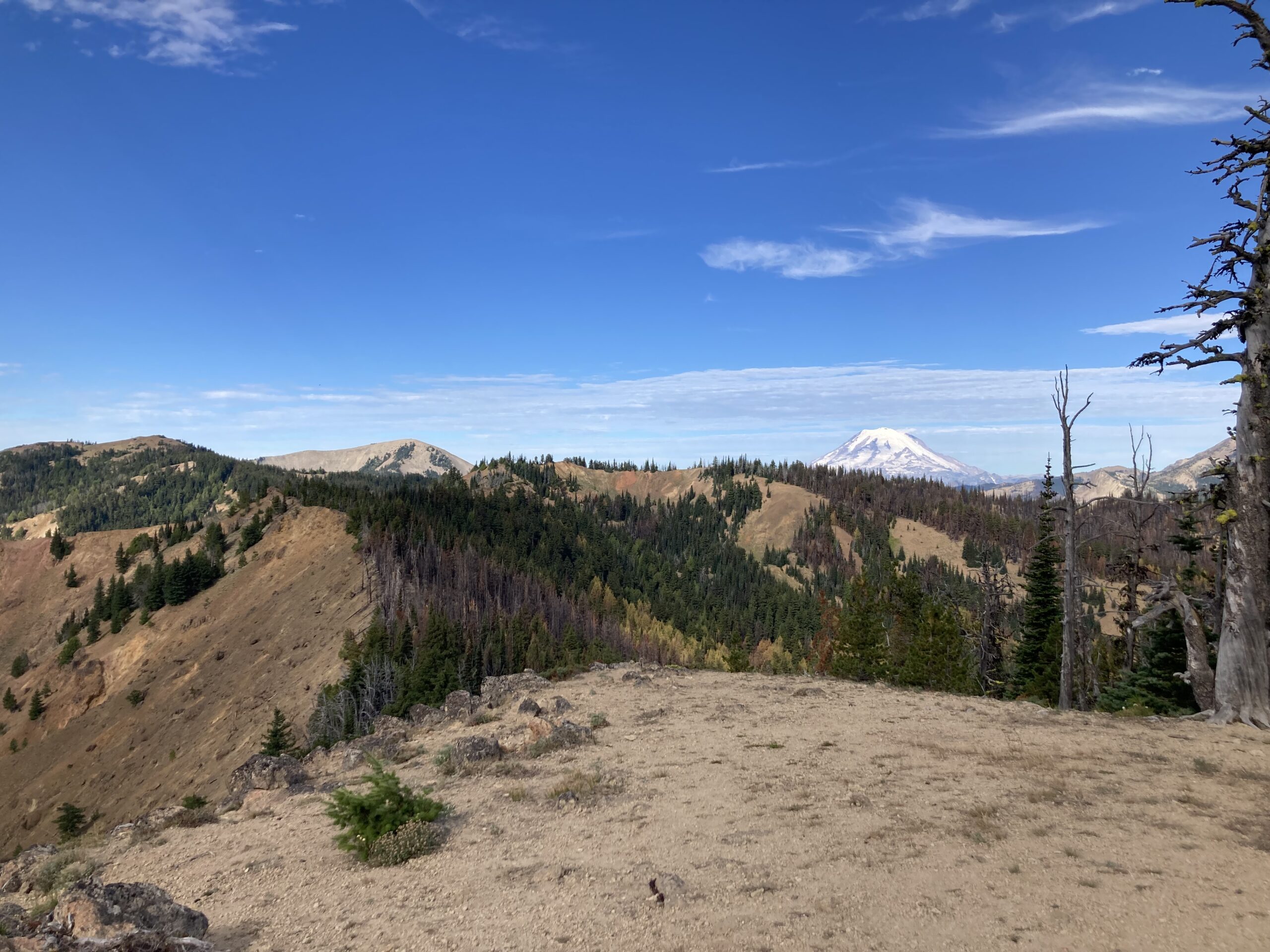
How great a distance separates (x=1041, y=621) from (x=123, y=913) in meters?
47.8

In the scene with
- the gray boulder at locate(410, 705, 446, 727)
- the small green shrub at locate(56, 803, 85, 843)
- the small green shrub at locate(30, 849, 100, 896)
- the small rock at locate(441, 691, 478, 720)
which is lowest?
the small green shrub at locate(56, 803, 85, 843)

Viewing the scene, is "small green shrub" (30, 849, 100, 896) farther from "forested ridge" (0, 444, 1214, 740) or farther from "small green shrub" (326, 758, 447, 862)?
"forested ridge" (0, 444, 1214, 740)

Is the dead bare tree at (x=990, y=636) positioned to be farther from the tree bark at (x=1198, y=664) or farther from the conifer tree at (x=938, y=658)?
the tree bark at (x=1198, y=664)

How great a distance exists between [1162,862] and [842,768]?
253 inches

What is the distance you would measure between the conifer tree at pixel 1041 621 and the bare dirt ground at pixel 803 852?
2686 cm

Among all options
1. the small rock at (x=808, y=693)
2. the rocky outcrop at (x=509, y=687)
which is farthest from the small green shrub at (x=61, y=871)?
the small rock at (x=808, y=693)

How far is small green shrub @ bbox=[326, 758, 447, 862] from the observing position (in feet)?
38.4

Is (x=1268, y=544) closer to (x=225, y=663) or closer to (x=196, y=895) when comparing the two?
(x=196, y=895)

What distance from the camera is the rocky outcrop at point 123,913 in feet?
26.2

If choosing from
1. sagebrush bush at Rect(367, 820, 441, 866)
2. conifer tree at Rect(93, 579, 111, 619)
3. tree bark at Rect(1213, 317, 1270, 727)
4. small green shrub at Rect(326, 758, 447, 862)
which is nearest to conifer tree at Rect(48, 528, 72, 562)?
conifer tree at Rect(93, 579, 111, 619)

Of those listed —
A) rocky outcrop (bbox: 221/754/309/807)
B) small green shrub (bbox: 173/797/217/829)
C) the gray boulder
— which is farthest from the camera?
the gray boulder

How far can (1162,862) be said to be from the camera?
878 cm

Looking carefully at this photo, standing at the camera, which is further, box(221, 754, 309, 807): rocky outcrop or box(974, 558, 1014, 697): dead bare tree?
box(974, 558, 1014, 697): dead bare tree

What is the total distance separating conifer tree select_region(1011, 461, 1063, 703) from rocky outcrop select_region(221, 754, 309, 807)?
1578 inches
